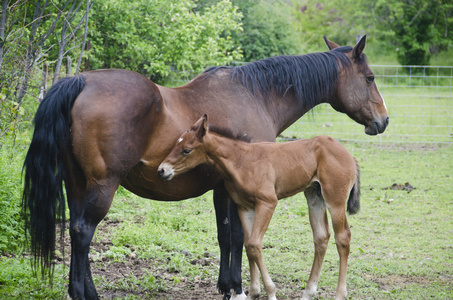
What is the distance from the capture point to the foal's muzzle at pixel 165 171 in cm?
400

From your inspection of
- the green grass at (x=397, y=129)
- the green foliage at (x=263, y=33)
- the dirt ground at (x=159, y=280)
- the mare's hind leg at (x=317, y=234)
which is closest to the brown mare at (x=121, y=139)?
the dirt ground at (x=159, y=280)

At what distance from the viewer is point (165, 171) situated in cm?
400

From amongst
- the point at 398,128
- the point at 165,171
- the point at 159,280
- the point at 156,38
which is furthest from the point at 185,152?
the point at 398,128

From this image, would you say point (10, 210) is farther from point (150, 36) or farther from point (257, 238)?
point (150, 36)

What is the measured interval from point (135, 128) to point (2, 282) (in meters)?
1.90

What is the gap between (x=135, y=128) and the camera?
12.9 feet

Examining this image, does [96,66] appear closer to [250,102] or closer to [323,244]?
[250,102]

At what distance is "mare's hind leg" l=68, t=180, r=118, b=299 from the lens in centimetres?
387

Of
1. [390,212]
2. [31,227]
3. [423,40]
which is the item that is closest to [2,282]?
[31,227]

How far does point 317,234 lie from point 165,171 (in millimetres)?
1525

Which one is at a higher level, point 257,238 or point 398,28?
point 398,28

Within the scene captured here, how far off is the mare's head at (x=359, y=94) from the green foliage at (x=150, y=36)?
18.2 ft

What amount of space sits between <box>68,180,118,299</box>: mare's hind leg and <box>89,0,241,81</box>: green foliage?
6.65 metres

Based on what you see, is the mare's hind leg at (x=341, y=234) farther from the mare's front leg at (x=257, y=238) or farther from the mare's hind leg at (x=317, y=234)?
the mare's front leg at (x=257, y=238)
